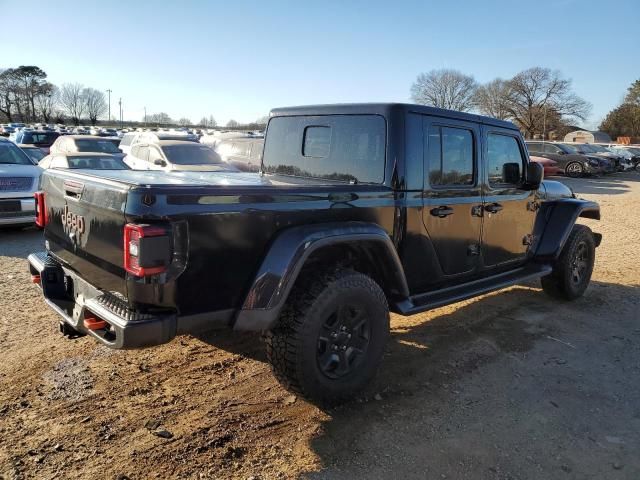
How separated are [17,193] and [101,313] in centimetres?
695

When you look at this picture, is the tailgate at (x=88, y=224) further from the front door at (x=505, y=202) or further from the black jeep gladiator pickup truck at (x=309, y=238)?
the front door at (x=505, y=202)

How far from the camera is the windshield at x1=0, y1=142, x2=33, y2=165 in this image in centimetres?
921

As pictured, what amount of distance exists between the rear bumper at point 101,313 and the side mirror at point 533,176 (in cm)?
364

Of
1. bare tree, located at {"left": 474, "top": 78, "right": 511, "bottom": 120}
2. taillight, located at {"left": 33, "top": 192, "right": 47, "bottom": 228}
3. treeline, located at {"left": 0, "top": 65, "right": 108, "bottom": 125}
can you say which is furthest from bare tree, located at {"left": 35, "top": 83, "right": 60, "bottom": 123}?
taillight, located at {"left": 33, "top": 192, "right": 47, "bottom": 228}

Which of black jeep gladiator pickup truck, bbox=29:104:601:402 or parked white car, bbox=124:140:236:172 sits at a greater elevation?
parked white car, bbox=124:140:236:172

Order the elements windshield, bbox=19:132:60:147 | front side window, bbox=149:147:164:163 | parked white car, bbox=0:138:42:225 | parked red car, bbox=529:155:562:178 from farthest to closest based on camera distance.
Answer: parked red car, bbox=529:155:562:178, windshield, bbox=19:132:60:147, front side window, bbox=149:147:164:163, parked white car, bbox=0:138:42:225

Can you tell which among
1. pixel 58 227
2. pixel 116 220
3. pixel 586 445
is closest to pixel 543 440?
pixel 586 445

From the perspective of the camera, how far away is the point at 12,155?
942cm

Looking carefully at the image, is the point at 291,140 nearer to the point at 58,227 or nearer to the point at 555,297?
the point at 58,227

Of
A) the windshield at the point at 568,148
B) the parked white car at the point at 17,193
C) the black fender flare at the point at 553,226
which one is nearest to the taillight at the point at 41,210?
the black fender flare at the point at 553,226

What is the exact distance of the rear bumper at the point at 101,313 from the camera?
8.55 feet

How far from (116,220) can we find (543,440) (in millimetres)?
2797

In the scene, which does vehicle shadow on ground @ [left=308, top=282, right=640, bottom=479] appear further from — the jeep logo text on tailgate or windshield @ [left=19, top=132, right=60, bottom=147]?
windshield @ [left=19, top=132, right=60, bottom=147]

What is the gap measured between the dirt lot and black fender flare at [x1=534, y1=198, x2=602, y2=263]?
736mm
